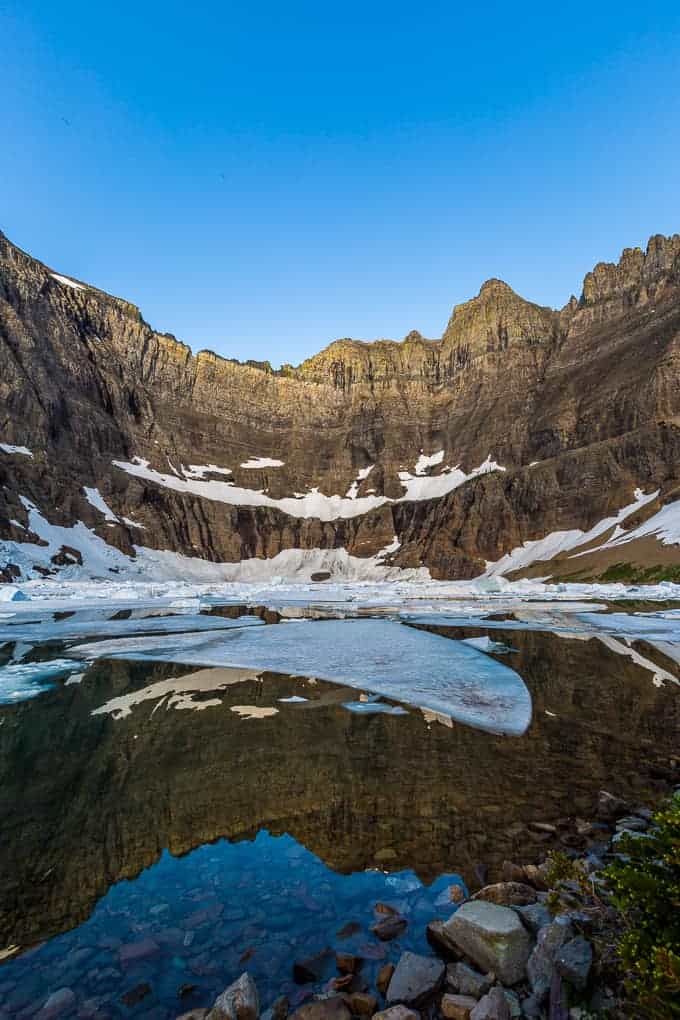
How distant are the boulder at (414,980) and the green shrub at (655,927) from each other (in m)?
1.31

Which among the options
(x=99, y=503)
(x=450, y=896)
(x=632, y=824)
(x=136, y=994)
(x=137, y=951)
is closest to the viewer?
(x=136, y=994)

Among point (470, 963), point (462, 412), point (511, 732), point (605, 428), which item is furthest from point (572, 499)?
point (470, 963)

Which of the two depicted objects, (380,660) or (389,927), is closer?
(389,927)

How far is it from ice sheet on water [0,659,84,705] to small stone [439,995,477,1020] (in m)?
12.8

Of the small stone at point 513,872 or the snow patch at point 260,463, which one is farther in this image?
the snow patch at point 260,463

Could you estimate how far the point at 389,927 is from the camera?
14.2 feet

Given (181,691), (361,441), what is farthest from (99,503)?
(181,691)

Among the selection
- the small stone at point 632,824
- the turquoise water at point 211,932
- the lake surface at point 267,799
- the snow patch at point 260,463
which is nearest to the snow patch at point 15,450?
the snow patch at point 260,463

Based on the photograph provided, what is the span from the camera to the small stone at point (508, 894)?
4441mm

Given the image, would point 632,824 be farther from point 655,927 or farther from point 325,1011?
point 325,1011

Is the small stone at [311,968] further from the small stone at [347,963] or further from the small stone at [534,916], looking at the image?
the small stone at [534,916]

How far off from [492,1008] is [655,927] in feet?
3.77

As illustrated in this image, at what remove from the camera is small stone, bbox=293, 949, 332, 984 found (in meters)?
3.79

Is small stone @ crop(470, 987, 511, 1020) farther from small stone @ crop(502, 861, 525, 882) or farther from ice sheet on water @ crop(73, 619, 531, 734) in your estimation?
ice sheet on water @ crop(73, 619, 531, 734)
